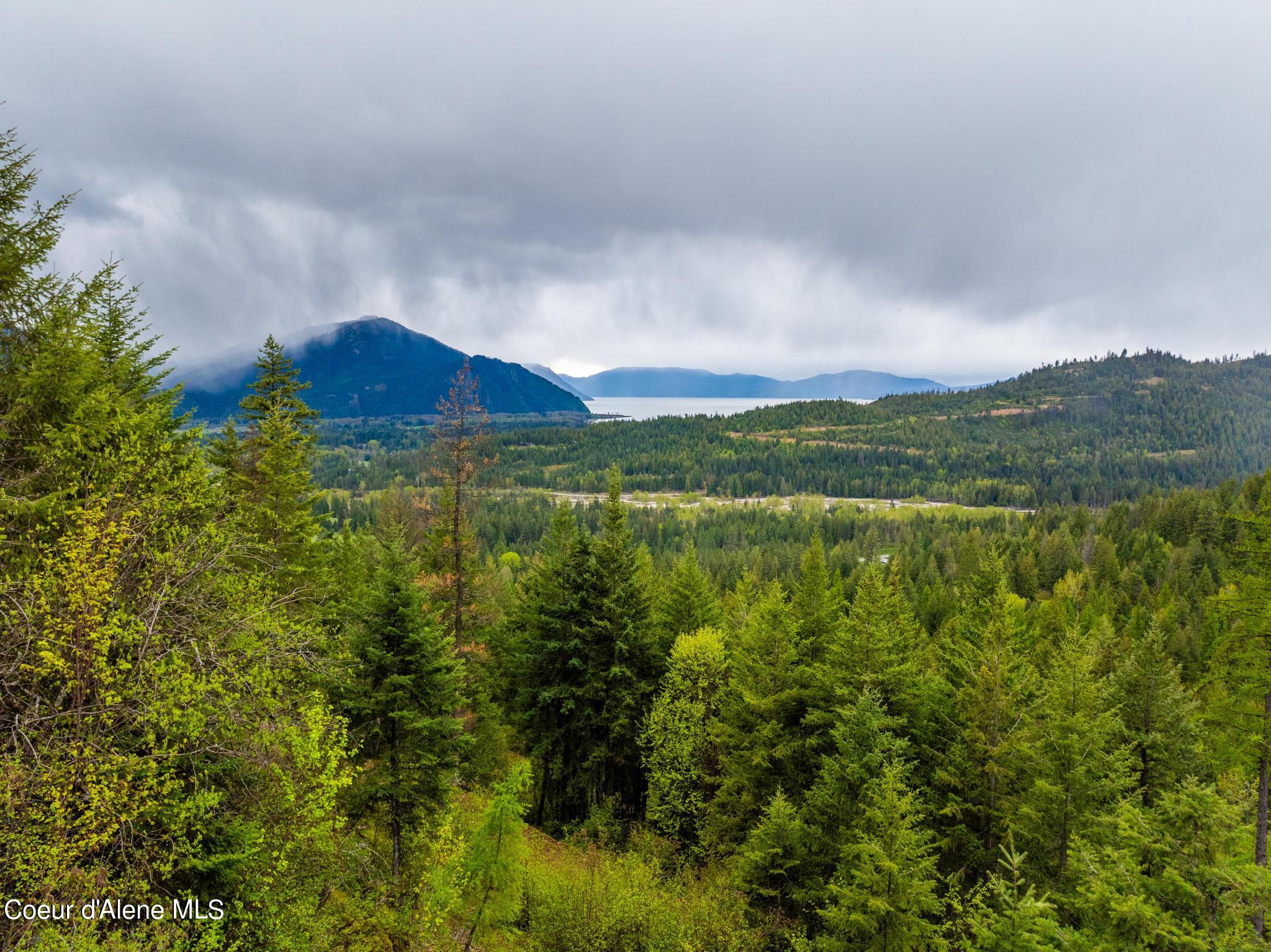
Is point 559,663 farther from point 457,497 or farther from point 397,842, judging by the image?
point 397,842

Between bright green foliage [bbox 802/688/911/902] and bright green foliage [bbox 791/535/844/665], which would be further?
bright green foliage [bbox 791/535/844/665]

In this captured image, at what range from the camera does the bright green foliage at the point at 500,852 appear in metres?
12.5

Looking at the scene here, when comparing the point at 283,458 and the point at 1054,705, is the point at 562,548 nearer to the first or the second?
the point at 283,458

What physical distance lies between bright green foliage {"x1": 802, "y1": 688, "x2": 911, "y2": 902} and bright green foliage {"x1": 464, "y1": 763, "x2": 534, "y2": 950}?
9069mm

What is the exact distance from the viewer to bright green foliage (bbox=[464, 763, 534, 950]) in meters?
12.5

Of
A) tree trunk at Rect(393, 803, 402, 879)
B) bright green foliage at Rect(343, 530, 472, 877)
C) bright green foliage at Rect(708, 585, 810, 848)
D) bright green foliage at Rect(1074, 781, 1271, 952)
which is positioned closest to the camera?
bright green foliage at Rect(1074, 781, 1271, 952)

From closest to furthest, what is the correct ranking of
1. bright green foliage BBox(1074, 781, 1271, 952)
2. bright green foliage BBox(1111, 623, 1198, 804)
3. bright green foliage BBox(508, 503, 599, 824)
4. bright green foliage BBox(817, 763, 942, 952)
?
bright green foliage BBox(1074, 781, 1271, 952)
bright green foliage BBox(817, 763, 942, 952)
bright green foliage BBox(1111, 623, 1198, 804)
bright green foliage BBox(508, 503, 599, 824)

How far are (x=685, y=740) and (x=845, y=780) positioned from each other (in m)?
8.06

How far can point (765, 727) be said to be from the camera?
797 inches

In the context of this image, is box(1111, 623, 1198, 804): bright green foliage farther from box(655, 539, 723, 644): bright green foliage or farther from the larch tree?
the larch tree

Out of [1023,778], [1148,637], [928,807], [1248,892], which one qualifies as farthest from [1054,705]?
[1148,637]

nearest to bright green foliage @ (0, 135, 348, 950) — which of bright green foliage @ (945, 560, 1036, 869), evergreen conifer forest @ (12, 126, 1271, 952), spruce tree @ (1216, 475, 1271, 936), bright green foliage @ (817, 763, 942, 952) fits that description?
evergreen conifer forest @ (12, 126, 1271, 952)

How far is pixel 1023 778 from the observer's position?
18531mm

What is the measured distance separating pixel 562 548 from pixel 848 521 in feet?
383
